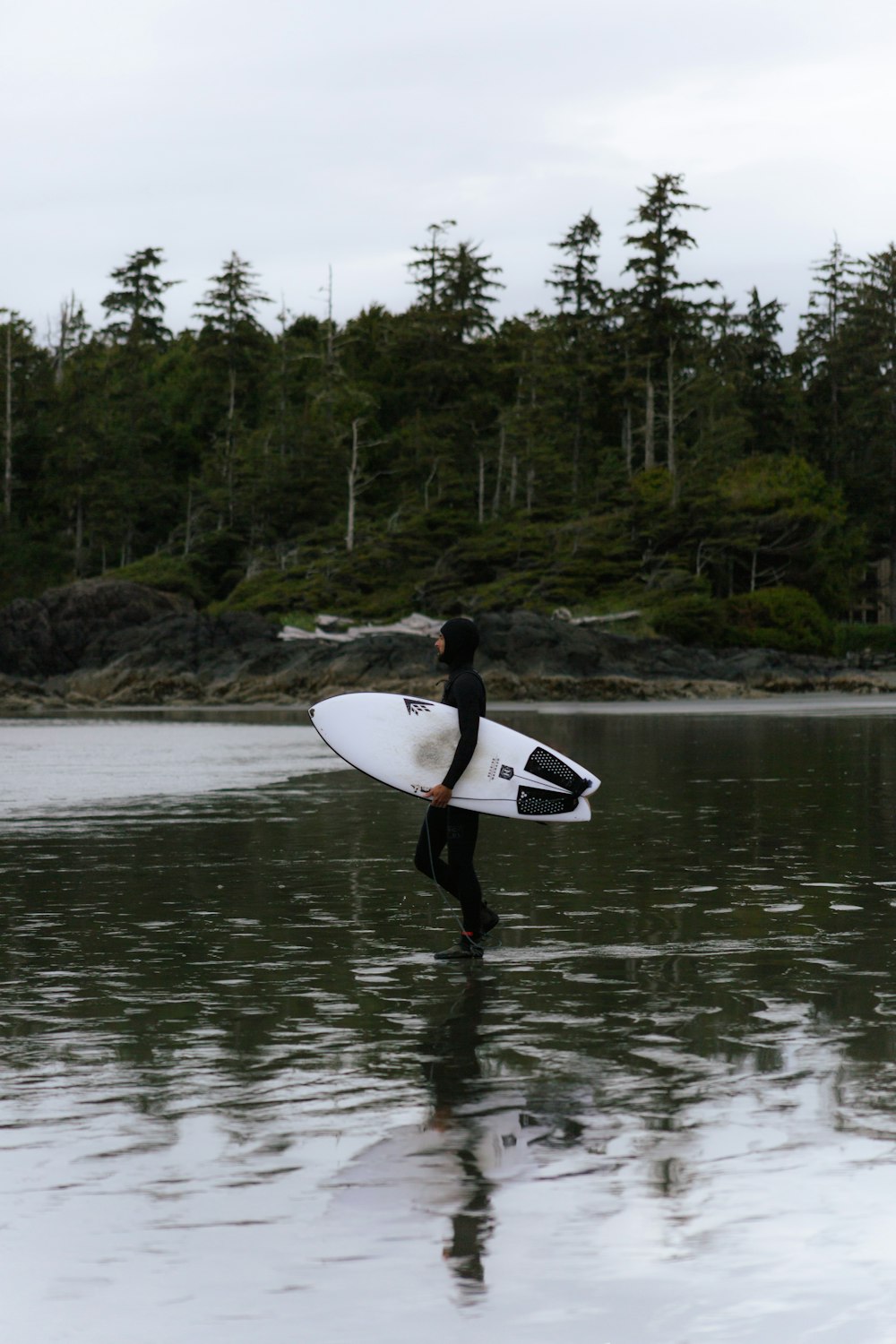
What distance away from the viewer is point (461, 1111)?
18.9 ft

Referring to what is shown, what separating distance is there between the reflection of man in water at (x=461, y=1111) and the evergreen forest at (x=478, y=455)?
204 ft

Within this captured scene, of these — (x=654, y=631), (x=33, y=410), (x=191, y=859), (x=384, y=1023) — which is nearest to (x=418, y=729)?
(x=384, y=1023)

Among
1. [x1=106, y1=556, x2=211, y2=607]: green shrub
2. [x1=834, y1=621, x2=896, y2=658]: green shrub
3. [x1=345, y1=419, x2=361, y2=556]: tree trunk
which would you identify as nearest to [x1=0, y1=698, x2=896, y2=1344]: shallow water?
[x1=345, y1=419, x2=361, y2=556]: tree trunk

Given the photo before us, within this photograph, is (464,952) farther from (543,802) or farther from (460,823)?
(543,802)

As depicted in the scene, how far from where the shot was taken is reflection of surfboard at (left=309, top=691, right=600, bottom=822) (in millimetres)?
9695

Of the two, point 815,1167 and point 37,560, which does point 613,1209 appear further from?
point 37,560

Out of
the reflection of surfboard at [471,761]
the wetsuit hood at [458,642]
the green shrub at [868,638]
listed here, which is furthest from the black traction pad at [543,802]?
the green shrub at [868,638]

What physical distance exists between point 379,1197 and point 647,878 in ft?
25.6

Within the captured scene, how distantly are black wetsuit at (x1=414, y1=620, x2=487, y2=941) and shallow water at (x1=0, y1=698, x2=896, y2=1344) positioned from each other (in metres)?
0.39

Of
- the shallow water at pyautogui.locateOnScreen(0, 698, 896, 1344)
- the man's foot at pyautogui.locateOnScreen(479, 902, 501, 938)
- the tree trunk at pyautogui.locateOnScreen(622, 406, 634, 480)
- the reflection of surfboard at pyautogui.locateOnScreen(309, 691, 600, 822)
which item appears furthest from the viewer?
the tree trunk at pyautogui.locateOnScreen(622, 406, 634, 480)

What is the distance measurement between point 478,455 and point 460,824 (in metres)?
81.0

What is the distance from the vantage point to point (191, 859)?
13656 millimetres

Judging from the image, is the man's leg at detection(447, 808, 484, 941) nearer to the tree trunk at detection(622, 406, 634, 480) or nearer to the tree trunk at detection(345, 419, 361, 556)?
the tree trunk at detection(345, 419, 361, 556)

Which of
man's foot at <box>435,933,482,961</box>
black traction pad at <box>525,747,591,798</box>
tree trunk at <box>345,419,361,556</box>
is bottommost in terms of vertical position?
man's foot at <box>435,933,482,961</box>
